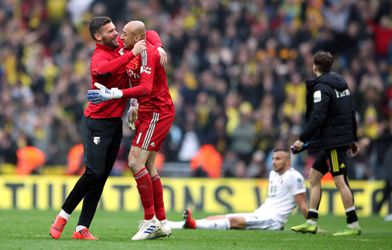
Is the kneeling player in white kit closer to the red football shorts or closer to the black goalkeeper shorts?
the black goalkeeper shorts

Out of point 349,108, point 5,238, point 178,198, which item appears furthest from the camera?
point 178,198

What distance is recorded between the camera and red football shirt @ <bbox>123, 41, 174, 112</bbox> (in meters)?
11.1

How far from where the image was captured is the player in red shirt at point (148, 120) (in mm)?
11305

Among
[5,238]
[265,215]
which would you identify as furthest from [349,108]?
[5,238]

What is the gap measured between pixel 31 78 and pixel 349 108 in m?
13.6

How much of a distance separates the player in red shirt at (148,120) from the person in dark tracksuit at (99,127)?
19 centimetres

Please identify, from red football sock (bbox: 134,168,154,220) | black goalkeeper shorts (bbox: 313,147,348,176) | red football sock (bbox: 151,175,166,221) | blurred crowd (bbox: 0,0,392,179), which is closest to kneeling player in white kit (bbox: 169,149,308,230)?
black goalkeeper shorts (bbox: 313,147,348,176)

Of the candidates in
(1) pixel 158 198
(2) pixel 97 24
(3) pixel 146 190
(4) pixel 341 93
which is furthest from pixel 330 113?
(2) pixel 97 24

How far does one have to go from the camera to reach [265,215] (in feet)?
46.6

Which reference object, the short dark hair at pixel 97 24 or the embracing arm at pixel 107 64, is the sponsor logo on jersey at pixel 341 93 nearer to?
the embracing arm at pixel 107 64

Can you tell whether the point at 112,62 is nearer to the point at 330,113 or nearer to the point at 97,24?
the point at 97,24

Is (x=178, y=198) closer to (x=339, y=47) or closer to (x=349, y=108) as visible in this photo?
(x=339, y=47)

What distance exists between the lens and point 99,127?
11.4 meters

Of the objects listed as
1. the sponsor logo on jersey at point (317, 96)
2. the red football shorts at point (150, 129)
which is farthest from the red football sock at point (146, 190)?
the sponsor logo on jersey at point (317, 96)
